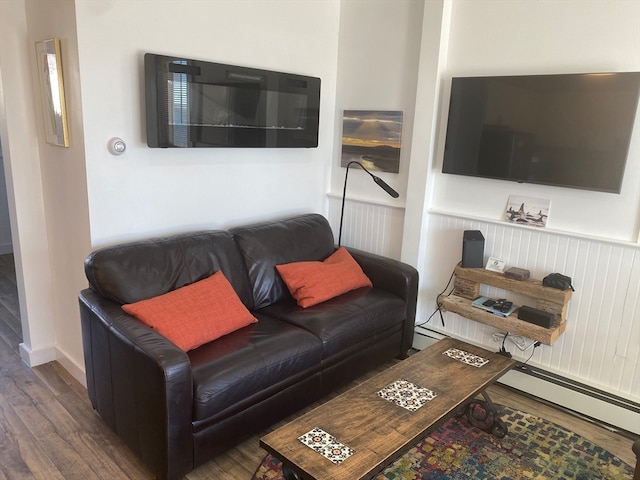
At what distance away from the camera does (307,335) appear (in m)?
2.48

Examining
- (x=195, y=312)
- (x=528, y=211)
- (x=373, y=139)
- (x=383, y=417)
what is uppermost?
(x=373, y=139)

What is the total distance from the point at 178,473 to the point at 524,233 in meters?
2.21

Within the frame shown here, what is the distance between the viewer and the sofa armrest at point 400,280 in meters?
3.07

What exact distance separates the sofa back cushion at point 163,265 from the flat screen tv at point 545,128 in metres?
1.46

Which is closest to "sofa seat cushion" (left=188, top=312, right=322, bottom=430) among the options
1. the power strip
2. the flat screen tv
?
the power strip

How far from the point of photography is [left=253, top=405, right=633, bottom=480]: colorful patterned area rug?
2189mm

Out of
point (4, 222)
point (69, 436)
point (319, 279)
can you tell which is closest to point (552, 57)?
point (319, 279)

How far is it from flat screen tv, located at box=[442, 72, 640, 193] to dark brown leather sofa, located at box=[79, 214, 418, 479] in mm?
882

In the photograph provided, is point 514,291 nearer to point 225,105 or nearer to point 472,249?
point 472,249

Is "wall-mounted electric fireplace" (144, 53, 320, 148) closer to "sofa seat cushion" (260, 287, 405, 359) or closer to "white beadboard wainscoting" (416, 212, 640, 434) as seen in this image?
"sofa seat cushion" (260, 287, 405, 359)

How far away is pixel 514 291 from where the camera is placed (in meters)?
2.76

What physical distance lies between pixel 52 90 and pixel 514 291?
271 cm

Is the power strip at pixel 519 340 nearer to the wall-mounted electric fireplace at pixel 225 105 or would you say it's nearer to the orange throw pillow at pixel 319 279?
the orange throw pillow at pixel 319 279

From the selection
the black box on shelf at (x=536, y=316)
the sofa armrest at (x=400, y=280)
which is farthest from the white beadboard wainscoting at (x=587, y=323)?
the sofa armrest at (x=400, y=280)
